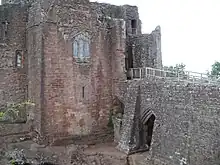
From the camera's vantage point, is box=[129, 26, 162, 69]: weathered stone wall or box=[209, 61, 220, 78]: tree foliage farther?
box=[209, 61, 220, 78]: tree foliage

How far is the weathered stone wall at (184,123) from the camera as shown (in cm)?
1340

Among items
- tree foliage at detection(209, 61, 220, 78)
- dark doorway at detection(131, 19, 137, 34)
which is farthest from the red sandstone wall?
tree foliage at detection(209, 61, 220, 78)

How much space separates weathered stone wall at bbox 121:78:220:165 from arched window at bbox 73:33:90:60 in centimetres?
430

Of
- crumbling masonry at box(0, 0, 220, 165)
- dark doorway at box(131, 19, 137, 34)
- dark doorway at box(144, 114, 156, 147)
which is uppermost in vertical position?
dark doorway at box(131, 19, 137, 34)

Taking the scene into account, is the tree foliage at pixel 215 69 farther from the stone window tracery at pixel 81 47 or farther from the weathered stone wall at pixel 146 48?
the stone window tracery at pixel 81 47

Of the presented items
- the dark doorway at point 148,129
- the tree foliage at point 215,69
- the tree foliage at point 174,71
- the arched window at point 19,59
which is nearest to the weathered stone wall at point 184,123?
the tree foliage at point 174,71

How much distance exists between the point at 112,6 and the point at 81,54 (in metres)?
5.08

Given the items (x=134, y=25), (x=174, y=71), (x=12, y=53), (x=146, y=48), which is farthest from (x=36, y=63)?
(x=174, y=71)

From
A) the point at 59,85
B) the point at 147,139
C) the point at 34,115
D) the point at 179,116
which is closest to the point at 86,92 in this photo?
the point at 59,85

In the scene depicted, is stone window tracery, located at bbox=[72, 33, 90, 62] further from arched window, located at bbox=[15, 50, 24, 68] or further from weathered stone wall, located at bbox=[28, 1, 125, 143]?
arched window, located at bbox=[15, 50, 24, 68]

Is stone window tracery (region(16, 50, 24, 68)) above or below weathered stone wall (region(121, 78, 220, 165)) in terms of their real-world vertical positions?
above

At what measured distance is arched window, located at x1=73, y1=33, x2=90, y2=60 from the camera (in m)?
19.0

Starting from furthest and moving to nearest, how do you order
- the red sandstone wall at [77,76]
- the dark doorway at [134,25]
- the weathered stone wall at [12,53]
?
the dark doorway at [134,25], the weathered stone wall at [12,53], the red sandstone wall at [77,76]

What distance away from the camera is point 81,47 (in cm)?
1922
